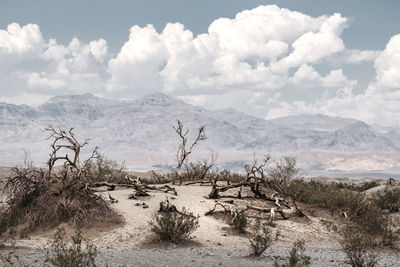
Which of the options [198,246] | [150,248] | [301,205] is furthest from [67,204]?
[301,205]

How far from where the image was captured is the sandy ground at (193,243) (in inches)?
432

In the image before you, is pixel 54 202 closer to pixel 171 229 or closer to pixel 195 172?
pixel 171 229

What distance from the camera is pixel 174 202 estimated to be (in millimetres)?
17828

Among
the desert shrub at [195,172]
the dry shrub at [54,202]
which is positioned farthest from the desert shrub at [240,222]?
the desert shrub at [195,172]

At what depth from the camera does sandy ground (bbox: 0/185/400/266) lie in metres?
11.0

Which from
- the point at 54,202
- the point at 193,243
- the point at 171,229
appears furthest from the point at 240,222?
the point at 54,202

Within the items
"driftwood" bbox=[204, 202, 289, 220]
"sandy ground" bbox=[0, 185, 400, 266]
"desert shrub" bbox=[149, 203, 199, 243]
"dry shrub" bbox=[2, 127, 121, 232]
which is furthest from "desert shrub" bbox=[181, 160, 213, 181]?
"desert shrub" bbox=[149, 203, 199, 243]

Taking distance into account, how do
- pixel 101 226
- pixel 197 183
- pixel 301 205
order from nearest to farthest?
pixel 101 226 < pixel 301 205 < pixel 197 183

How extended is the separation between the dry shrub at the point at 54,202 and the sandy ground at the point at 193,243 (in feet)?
2.27

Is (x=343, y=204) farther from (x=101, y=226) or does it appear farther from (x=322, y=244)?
(x=101, y=226)

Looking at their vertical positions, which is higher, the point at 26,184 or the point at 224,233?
the point at 26,184

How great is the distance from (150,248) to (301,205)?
33.2 ft

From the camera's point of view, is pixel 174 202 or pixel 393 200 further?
pixel 393 200

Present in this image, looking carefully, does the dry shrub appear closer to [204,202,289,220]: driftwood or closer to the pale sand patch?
the pale sand patch
